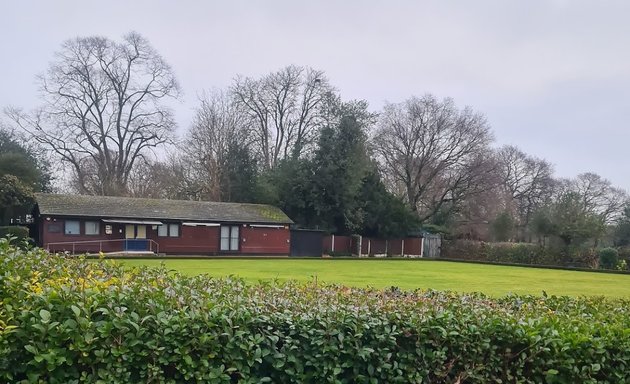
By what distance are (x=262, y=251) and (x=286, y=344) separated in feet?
117

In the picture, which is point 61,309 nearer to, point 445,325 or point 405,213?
point 445,325

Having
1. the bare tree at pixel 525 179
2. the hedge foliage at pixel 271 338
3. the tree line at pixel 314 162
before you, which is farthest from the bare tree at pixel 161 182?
the hedge foliage at pixel 271 338

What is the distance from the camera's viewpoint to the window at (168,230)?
36.3 meters

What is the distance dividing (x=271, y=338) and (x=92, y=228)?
1305 inches

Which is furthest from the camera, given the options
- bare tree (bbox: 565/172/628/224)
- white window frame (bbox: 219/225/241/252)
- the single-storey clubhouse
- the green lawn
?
bare tree (bbox: 565/172/628/224)

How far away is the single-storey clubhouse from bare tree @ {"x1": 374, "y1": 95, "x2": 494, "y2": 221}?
14.3 meters

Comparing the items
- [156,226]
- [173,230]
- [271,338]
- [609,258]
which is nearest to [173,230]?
[173,230]

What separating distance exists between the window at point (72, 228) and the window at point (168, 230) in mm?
5096

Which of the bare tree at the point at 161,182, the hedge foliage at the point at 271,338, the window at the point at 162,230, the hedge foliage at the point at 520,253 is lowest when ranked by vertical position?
the hedge foliage at the point at 520,253

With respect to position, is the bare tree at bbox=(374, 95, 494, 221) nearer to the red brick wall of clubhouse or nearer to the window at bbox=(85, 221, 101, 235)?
the red brick wall of clubhouse

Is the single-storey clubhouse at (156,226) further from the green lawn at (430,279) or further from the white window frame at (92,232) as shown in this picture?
the green lawn at (430,279)

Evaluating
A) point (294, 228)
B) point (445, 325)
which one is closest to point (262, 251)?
point (294, 228)

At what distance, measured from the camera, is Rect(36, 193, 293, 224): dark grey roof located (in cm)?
3319

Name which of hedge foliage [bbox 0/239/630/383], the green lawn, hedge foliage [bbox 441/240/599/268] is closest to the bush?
hedge foliage [bbox 441/240/599/268]
